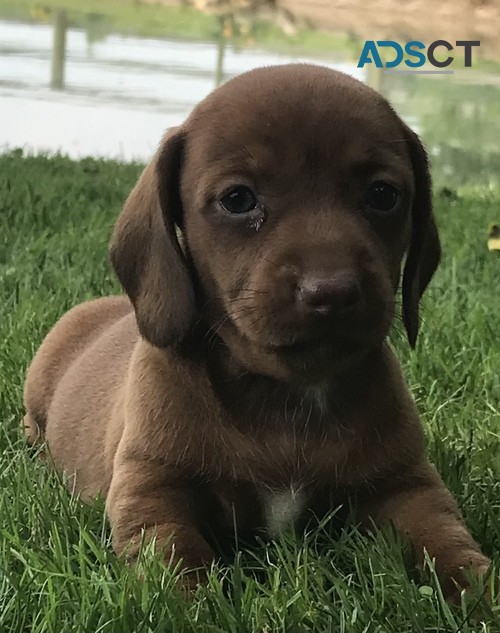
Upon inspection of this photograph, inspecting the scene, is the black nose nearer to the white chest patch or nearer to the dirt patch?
the white chest patch

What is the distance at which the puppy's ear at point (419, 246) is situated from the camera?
2.41 metres

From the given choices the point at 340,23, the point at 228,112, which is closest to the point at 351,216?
the point at 228,112

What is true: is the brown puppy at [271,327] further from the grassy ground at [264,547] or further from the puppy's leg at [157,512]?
the grassy ground at [264,547]

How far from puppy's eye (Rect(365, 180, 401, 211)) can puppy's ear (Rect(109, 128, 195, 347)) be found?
0.43 meters

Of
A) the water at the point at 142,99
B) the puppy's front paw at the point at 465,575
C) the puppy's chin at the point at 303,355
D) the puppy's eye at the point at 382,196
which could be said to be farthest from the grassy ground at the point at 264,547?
the water at the point at 142,99

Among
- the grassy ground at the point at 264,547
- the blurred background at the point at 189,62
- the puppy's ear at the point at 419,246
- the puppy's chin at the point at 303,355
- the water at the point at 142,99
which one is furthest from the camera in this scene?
the blurred background at the point at 189,62

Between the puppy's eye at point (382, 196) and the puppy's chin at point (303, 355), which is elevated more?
the puppy's eye at point (382, 196)

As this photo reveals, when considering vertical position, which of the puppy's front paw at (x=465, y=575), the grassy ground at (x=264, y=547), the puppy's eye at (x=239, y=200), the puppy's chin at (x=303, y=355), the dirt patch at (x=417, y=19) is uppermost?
the dirt patch at (x=417, y=19)

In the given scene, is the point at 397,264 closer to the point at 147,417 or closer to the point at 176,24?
the point at 147,417

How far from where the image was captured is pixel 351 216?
6.69 feet

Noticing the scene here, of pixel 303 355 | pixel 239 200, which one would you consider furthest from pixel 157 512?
pixel 239 200

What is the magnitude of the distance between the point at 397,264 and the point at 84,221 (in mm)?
3537

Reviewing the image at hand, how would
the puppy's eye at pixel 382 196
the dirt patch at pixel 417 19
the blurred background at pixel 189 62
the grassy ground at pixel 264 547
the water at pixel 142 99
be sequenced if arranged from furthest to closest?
1. the dirt patch at pixel 417 19
2. the blurred background at pixel 189 62
3. the water at pixel 142 99
4. the puppy's eye at pixel 382 196
5. the grassy ground at pixel 264 547

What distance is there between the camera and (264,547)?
2197 millimetres
